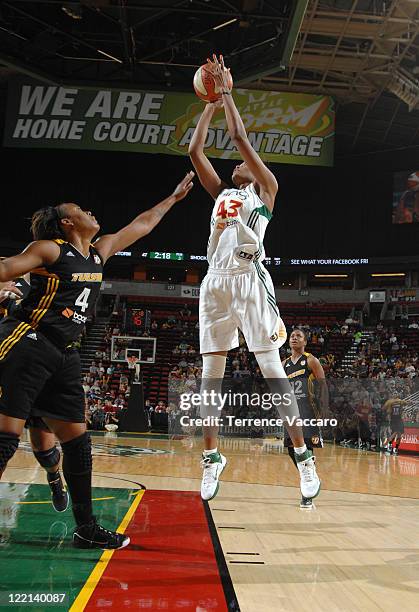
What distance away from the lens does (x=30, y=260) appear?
3.56 metres

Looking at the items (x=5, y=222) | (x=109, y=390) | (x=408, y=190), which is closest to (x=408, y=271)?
(x=408, y=190)

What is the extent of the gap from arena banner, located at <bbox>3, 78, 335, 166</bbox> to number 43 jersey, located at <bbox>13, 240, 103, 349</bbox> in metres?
18.7

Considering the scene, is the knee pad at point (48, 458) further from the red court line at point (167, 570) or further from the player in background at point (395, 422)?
the player in background at point (395, 422)

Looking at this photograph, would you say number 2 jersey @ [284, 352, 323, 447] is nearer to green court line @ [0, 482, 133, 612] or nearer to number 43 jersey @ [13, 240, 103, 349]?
green court line @ [0, 482, 133, 612]

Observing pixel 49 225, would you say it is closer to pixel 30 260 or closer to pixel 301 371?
pixel 30 260

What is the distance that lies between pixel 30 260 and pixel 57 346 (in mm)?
578

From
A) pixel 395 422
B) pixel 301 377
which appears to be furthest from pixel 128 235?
pixel 395 422

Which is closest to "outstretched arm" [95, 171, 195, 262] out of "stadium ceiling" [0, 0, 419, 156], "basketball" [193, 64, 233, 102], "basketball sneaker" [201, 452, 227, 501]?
"basketball" [193, 64, 233, 102]

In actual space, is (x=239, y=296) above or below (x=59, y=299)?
above

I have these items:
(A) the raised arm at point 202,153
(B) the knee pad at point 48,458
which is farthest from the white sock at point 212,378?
(A) the raised arm at point 202,153

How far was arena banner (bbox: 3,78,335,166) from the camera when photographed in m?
21.7

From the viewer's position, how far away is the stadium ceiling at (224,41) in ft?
56.9

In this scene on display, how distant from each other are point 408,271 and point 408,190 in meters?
4.55

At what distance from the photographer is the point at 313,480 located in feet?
15.5
